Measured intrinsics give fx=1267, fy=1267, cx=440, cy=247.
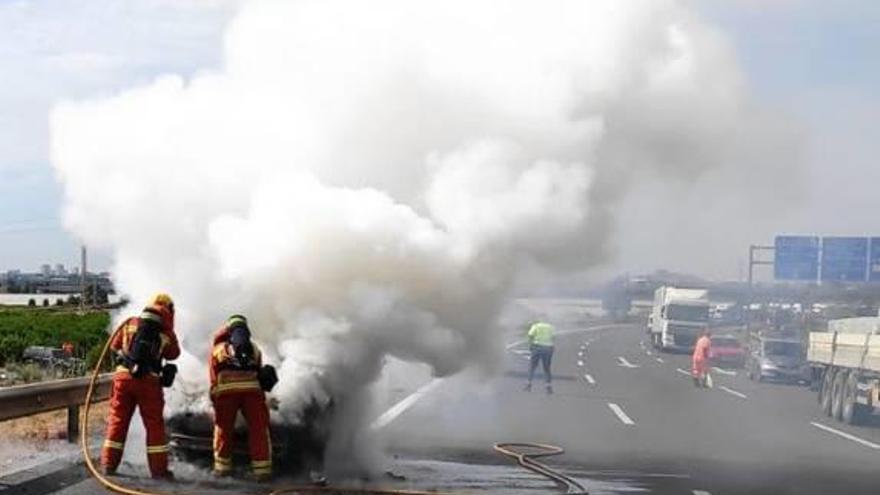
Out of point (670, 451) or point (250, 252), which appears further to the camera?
point (670, 451)

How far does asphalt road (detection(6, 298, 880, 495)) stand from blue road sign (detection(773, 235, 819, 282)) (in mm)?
16284

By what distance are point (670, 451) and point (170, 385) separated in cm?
697

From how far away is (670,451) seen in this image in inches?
595

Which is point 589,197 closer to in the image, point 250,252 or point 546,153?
point 546,153

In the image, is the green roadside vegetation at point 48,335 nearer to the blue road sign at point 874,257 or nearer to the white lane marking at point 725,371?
the white lane marking at point 725,371

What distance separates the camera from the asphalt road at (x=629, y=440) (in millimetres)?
11844

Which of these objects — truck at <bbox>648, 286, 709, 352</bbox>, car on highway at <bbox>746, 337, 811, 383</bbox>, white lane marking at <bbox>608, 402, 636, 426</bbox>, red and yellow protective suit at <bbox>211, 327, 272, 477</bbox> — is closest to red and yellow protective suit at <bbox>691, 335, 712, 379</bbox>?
car on highway at <bbox>746, 337, 811, 383</bbox>

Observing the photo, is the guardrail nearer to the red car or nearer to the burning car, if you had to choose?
the burning car

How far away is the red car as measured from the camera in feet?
150

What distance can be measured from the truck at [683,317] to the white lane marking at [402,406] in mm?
31889

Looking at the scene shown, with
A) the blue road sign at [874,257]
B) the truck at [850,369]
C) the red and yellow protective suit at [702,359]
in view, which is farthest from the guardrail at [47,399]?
the blue road sign at [874,257]

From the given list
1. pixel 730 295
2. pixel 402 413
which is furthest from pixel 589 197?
pixel 730 295

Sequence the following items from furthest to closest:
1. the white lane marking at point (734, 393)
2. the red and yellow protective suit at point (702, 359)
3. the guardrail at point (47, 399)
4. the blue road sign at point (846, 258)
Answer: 1. the blue road sign at point (846, 258)
2. the red and yellow protective suit at point (702, 359)
3. the white lane marking at point (734, 393)
4. the guardrail at point (47, 399)

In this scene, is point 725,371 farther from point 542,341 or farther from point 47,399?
point 47,399
